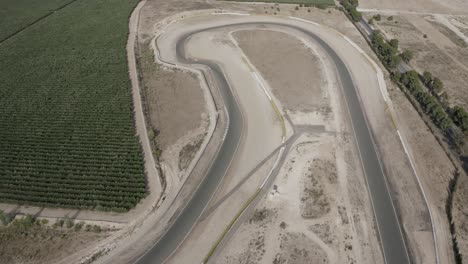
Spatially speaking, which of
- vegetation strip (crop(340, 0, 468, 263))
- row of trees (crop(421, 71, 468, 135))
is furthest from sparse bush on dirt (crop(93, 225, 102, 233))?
row of trees (crop(421, 71, 468, 135))

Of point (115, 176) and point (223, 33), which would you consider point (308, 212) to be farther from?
point (223, 33)

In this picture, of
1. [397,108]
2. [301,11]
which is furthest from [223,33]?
[397,108]

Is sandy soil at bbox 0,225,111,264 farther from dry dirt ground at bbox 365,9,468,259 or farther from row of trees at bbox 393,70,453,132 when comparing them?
row of trees at bbox 393,70,453,132

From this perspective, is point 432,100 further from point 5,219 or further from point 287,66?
point 5,219

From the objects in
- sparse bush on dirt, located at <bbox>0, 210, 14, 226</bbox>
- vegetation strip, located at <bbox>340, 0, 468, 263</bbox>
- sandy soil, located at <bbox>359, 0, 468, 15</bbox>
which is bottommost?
sparse bush on dirt, located at <bbox>0, 210, 14, 226</bbox>

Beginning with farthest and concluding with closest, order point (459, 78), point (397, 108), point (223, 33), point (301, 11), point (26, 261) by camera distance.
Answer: point (301, 11)
point (223, 33)
point (459, 78)
point (397, 108)
point (26, 261)

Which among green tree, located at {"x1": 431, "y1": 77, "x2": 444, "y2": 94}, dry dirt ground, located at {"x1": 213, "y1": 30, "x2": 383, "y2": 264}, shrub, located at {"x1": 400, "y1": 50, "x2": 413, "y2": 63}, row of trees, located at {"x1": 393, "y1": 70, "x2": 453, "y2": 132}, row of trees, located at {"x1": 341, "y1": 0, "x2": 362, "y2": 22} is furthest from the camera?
row of trees, located at {"x1": 341, "y1": 0, "x2": 362, "y2": 22}

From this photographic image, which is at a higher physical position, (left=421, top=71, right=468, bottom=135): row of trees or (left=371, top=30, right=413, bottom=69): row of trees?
(left=371, top=30, right=413, bottom=69): row of trees
